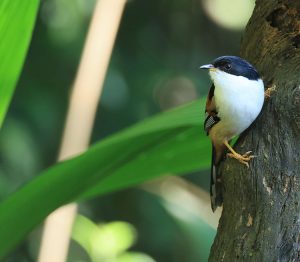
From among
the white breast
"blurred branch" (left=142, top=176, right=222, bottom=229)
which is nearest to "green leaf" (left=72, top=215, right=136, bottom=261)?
"blurred branch" (left=142, top=176, right=222, bottom=229)

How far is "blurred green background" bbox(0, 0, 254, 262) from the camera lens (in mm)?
4105

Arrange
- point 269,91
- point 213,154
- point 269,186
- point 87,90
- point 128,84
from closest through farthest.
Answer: point 269,186, point 269,91, point 213,154, point 87,90, point 128,84

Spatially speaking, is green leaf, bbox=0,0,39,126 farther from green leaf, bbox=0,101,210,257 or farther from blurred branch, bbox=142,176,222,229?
blurred branch, bbox=142,176,222,229

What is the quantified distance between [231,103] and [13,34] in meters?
0.63

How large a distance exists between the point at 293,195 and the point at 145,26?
3154mm

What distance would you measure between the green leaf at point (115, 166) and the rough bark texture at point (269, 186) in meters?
0.18

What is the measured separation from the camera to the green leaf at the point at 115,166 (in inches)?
72.5

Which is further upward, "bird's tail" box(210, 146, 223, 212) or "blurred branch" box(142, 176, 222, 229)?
"blurred branch" box(142, 176, 222, 229)

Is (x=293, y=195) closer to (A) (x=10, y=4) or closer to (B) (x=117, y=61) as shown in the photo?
(A) (x=10, y=4)

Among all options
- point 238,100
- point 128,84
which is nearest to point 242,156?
point 238,100

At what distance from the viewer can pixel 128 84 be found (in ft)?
14.5

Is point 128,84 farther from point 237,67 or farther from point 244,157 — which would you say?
point 244,157

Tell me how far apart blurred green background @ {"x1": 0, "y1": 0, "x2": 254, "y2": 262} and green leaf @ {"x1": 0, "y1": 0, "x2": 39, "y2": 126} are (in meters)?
2.04

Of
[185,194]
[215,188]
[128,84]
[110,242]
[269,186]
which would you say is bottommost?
[269,186]
